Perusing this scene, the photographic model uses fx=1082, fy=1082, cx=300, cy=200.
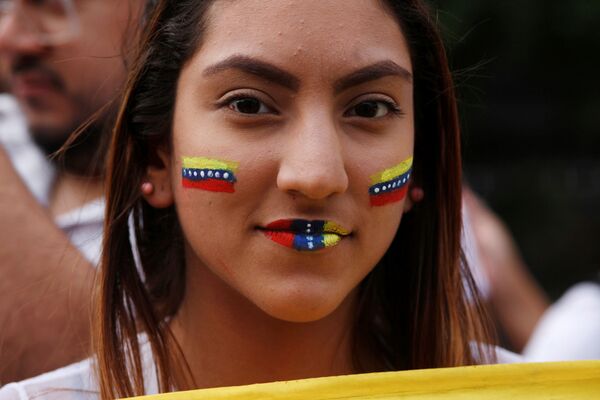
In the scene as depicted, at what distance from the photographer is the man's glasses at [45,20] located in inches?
144

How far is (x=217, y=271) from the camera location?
2164 millimetres

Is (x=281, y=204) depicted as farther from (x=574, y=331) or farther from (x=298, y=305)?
(x=574, y=331)

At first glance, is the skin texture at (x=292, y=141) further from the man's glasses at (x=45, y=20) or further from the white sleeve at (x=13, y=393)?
the man's glasses at (x=45, y=20)

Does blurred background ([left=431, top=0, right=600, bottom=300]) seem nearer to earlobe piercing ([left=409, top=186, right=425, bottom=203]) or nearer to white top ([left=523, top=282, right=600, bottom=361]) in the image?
white top ([left=523, top=282, right=600, bottom=361])

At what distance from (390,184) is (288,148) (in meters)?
0.25

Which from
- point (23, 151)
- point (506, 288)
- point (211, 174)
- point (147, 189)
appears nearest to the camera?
point (211, 174)

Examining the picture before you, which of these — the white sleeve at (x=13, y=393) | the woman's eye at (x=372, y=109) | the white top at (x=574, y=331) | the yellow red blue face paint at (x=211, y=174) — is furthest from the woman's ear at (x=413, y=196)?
the white top at (x=574, y=331)

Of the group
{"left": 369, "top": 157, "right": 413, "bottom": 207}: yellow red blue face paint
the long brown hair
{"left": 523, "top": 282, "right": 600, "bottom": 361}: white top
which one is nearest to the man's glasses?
the long brown hair

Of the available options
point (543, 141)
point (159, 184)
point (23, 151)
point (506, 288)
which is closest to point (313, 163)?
point (159, 184)

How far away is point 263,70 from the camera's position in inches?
81.5

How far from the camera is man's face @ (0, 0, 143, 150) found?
3.67 metres

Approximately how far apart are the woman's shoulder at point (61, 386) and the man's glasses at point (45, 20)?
1.61 meters

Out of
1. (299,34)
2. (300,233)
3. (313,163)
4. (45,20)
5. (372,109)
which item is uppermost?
(45,20)

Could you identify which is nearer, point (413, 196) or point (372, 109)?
point (372, 109)
